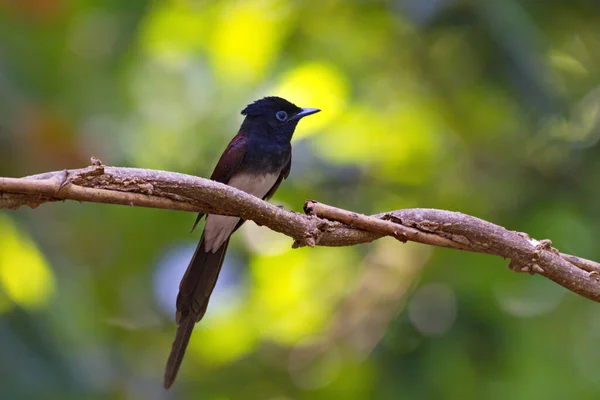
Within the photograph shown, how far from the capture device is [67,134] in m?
4.35

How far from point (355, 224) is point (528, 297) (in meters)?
3.05

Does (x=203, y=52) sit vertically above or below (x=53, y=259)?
above

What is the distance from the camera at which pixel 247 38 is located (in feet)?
20.0

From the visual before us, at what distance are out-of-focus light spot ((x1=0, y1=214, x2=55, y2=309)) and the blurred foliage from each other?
0.05 feet

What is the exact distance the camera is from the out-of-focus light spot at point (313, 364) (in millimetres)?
5309

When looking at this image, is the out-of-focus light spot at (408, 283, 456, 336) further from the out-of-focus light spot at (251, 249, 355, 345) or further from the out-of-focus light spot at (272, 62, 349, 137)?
the out-of-focus light spot at (272, 62, 349, 137)

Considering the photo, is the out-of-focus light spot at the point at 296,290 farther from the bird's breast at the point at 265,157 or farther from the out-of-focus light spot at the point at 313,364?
the bird's breast at the point at 265,157

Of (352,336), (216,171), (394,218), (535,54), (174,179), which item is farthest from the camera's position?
(352,336)

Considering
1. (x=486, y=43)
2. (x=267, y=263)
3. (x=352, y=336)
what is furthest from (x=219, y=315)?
(x=486, y=43)

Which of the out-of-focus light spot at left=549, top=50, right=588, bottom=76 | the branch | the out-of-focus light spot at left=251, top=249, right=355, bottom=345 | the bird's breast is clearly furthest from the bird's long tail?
the out-of-focus light spot at left=549, top=50, right=588, bottom=76

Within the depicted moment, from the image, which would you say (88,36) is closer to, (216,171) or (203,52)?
(203,52)

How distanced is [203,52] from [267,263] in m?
1.61

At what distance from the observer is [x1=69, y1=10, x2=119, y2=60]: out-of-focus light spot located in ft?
17.6

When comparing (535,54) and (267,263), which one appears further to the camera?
(267,263)
